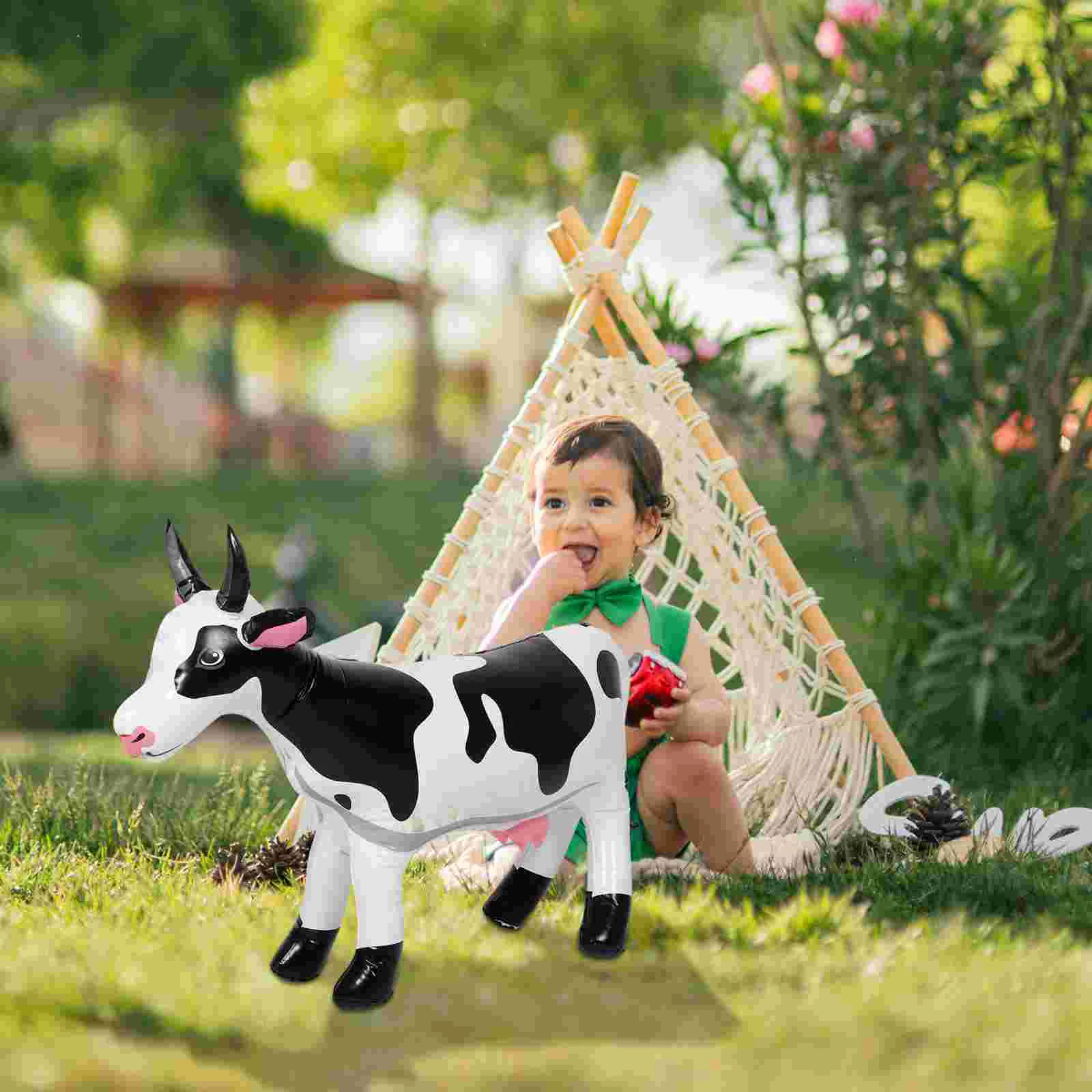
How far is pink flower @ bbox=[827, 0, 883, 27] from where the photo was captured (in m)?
4.28

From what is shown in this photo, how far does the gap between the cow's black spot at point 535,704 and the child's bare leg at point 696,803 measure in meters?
0.45

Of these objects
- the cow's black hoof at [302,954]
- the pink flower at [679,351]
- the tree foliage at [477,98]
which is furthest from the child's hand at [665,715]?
the tree foliage at [477,98]

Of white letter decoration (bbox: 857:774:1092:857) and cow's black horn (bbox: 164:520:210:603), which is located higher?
cow's black horn (bbox: 164:520:210:603)

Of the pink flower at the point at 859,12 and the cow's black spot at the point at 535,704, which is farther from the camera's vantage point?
the pink flower at the point at 859,12

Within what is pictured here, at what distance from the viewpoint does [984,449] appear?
4.43 meters

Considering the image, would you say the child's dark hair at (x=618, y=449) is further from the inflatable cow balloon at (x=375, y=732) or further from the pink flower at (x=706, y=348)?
the pink flower at (x=706, y=348)

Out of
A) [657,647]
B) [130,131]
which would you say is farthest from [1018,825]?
[130,131]

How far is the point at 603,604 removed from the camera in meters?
2.51

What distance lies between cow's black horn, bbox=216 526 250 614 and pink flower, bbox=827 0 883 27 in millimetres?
3170

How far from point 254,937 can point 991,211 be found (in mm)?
14333

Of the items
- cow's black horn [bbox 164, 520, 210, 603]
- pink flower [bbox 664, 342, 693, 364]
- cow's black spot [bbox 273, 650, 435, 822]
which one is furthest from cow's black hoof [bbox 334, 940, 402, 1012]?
pink flower [bbox 664, 342, 693, 364]

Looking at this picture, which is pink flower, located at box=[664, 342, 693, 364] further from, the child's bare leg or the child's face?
the child's bare leg

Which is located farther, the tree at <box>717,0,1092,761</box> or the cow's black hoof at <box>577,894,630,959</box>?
the tree at <box>717,0,1092,761</box>

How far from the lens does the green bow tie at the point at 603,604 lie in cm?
251
